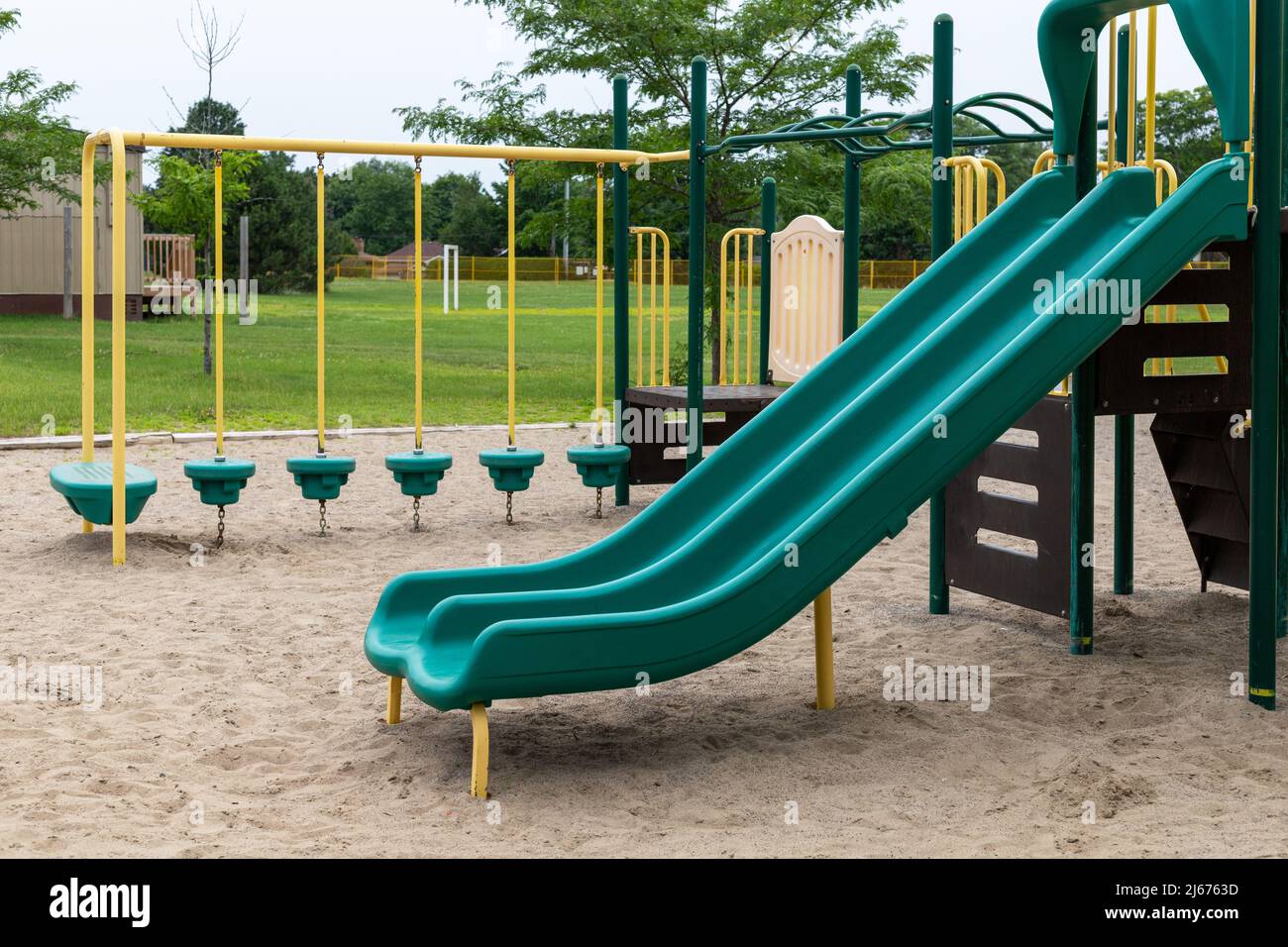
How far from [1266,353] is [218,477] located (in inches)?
220

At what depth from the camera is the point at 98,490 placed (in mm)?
8008

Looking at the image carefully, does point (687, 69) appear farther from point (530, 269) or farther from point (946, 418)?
point (530, 269)

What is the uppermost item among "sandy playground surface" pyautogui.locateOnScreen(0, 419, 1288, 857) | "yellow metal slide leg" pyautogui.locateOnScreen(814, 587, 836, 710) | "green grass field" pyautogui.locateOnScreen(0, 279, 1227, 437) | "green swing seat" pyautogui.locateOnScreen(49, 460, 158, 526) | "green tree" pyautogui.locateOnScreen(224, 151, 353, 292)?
"green tree" pyautogui.locateOnScreen(224, 151, 353, 292)

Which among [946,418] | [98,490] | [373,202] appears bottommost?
[98,490]

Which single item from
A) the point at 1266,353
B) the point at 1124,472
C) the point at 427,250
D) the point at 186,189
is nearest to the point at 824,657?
the point at 1266,353

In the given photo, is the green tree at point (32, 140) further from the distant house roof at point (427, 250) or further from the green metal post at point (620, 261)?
the distant house roof at point (427, 250)

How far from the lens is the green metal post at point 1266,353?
5.29 m

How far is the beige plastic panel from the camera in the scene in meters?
9.95

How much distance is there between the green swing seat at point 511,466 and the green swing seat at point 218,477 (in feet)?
5.05

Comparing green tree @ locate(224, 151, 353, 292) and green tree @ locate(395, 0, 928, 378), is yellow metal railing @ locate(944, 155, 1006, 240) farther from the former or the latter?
green tree @ locate(224, 151, 353, 292)

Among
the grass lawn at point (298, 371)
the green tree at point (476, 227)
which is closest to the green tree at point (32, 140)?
the grass lawn at point (298, 371)

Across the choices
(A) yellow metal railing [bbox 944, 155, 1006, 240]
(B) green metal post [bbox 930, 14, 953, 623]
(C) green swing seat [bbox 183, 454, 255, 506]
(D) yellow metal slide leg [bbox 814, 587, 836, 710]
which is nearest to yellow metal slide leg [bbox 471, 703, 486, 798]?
(D) yellow metal slide leg [bbox 814, 587, 836, 710]

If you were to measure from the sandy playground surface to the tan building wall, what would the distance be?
20.8m

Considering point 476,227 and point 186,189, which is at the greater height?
point 476,227
